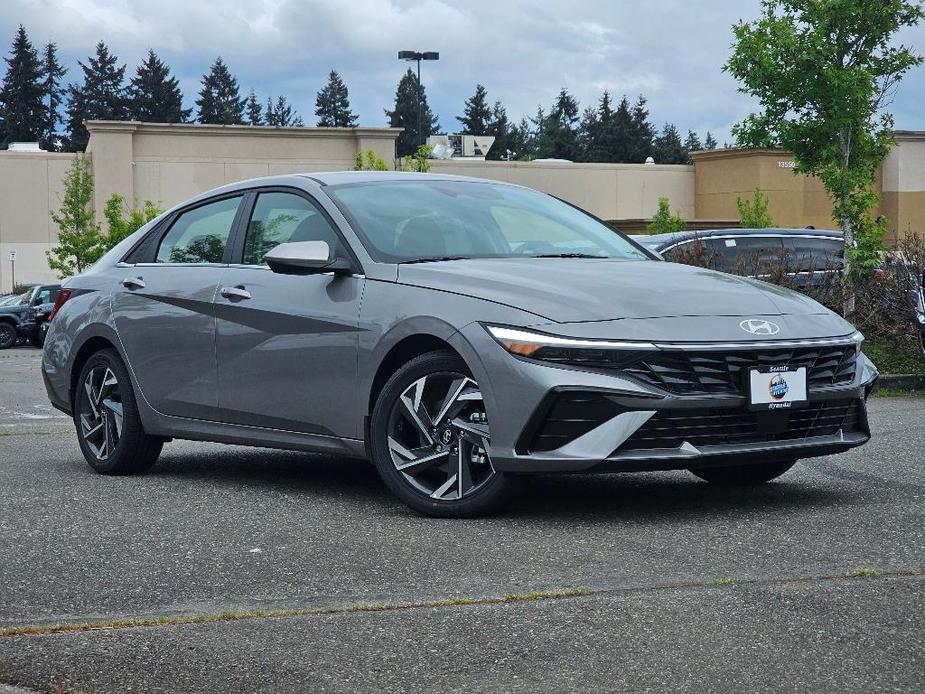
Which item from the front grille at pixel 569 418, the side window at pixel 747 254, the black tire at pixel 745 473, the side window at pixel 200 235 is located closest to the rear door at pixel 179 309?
the side window at pixel 200 235

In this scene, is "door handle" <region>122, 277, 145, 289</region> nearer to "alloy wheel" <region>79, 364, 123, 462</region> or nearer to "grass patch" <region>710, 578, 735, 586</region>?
"alloy wheel" <region>79, 364, 123, 462</region>

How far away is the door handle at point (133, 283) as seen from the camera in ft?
25.7

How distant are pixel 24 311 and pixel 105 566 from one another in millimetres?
34148

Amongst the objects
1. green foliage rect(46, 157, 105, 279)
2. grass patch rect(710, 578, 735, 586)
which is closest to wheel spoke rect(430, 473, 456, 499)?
grass patch rect(710, 578, 735, 586)

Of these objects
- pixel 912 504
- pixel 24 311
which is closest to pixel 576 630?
pixel 912 504

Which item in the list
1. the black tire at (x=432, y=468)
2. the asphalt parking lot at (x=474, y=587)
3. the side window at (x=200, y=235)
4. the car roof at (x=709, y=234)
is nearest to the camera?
the asphalt parking lot at (x=474, y=587)

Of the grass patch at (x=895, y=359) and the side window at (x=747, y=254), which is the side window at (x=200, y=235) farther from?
the side window at (x=747, y=254)

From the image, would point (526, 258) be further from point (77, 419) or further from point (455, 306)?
point (77, 419)

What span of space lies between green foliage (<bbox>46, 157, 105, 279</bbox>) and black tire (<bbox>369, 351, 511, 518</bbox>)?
42893 millimetres

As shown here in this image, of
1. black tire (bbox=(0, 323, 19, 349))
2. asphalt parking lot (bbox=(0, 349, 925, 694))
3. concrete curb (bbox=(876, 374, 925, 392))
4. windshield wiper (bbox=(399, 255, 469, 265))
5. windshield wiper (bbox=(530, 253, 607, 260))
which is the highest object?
windshield wiper (bbox=(530, 253, 607, 260))

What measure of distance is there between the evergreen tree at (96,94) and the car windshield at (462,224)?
124 metres

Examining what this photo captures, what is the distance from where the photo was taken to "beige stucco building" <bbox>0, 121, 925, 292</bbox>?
5697 centimetres

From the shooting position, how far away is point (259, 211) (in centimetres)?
734

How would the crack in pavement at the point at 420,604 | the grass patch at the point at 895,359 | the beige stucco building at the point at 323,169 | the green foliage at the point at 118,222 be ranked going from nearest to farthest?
the crack in pavement at the point at 420,604 < the grass patch at the point at 895,359 < the green foliage at the point at 118,222 < the beige stucco building at the point at 323,169
